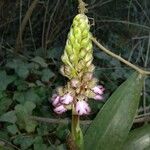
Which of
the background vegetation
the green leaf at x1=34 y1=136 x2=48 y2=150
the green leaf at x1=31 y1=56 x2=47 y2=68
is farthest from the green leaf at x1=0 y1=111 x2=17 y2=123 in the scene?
the green leaf at x1=31 y1=56 x2=47 y2=68

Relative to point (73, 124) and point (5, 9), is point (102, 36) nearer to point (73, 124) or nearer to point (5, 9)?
point (5, 9)

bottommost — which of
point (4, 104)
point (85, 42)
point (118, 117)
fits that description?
point (4, 104)

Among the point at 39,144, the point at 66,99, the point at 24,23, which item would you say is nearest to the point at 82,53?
the point at 66,99

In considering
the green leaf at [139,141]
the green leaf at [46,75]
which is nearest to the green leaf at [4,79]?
the green leaf at [46,75]

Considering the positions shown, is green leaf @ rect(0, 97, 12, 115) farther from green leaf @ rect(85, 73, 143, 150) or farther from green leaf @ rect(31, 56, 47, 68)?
green leaf @ rect(85, 73, 143, 150)

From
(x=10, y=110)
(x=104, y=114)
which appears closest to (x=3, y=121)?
(x=10, y=110)

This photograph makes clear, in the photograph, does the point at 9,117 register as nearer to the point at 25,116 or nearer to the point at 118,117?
the point at 25,116

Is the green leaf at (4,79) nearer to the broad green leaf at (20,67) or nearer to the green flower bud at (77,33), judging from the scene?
the broad green leaf at (20,67)
